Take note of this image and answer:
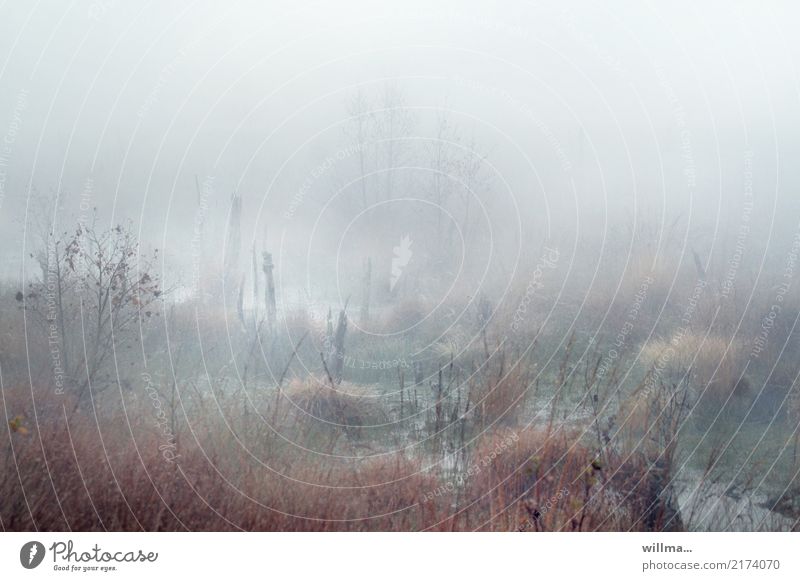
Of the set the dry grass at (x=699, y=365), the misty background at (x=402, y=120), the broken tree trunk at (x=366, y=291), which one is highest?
the misty background at (x=402, y=120)

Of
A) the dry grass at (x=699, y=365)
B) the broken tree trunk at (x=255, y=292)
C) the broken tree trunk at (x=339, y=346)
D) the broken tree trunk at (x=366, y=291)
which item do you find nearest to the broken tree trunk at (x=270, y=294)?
the broken tree trunk at (x=255, y=292)

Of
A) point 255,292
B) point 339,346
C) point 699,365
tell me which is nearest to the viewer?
point 255,292

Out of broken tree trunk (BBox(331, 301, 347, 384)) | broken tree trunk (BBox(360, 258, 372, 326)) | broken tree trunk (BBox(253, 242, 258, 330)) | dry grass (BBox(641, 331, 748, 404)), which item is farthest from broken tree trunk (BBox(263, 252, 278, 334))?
dry grass (BBox(641, 331, 748, 404))

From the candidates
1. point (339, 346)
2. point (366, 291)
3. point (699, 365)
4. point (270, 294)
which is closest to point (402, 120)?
point (366, 291)

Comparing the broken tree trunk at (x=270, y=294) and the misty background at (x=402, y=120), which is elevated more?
the misty background at (x=402, y=120)

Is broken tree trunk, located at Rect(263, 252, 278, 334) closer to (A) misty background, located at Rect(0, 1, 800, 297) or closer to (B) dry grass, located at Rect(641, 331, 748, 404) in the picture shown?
(A) misty background, located at Rect(0, 1, 800, 297)

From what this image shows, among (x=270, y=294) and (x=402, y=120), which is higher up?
(x=402, y=120)

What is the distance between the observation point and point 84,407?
17.2 ft

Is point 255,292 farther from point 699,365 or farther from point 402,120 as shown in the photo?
point 699,365

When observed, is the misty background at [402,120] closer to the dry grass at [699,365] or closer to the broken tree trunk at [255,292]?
the broken tree trunk at [255,292]

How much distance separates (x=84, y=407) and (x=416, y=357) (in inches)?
85.0

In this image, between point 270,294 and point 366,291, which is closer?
point 270,294

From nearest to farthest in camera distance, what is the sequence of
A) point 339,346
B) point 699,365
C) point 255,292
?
1. point 255,292
2. point 339,346
3. point 699,365
